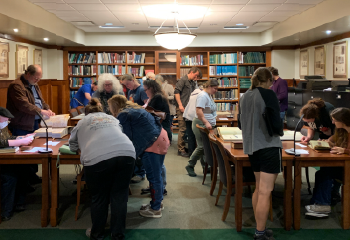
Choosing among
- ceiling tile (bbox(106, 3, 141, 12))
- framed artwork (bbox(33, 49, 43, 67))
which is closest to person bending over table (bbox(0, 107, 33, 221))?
ceiling tile (bbox(106, 3, 141, 12))

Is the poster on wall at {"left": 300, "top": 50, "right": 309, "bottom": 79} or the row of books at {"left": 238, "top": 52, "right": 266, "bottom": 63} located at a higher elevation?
the row of books at {"left": 238, "top": 52, "right": 266, "bottom": 63}

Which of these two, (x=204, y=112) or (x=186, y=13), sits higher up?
(x=186, y=13)

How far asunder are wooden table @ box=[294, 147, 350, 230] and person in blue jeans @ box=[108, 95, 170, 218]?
129 centimetres

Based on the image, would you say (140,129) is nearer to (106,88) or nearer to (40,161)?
(40,161)

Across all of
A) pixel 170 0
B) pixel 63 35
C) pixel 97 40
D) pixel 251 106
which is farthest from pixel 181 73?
pixel 251 106

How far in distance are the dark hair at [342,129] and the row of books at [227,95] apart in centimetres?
625

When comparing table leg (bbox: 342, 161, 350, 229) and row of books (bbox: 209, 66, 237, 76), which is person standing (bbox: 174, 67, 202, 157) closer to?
row of books (bbox: 209, 66, 237, 76)

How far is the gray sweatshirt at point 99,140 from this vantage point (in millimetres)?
2818

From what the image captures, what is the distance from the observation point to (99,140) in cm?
284

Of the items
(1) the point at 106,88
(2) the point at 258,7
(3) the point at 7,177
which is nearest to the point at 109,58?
(1) the point at 106,88

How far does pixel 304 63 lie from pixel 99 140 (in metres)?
7.34

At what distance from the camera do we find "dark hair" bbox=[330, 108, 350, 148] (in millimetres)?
3432

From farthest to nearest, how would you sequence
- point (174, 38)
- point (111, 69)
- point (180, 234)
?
point (111, 69) < point (174, 38) < point (180, 234)

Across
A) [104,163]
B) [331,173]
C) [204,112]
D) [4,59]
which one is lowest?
[331,173]
